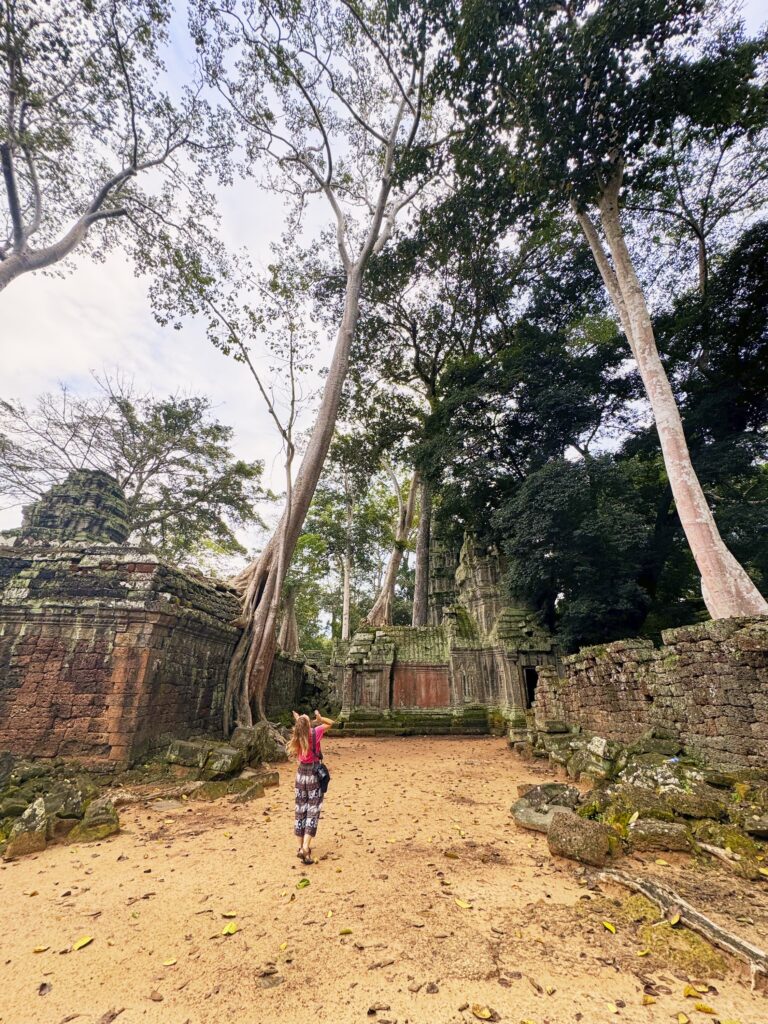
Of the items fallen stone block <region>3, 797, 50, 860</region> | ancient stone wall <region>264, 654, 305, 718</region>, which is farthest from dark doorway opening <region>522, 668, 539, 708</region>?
fallen stone block <region>3, 797, 50, 860</region>

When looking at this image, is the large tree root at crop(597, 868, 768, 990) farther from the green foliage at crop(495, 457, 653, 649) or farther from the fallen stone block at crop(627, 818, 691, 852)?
the green foliage at crop(495, 457, 653, 649)

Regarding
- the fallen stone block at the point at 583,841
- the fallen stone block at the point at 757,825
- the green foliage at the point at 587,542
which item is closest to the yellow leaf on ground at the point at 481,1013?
the fallen stone block at the point at 583,841

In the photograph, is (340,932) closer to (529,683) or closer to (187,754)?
(187,754)

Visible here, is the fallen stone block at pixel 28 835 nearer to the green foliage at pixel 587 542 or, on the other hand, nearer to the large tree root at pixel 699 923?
the large tree root at pixel 699 923

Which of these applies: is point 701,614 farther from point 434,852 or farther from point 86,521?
point 86,521

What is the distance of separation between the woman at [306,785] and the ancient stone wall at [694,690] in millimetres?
4968

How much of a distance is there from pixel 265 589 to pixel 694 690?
7.99 m

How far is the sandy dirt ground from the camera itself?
83.8 inches

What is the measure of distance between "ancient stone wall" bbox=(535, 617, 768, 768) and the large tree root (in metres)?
2.95

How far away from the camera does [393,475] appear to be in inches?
1008

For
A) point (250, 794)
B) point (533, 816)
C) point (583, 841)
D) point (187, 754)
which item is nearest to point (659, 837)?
point (583, 841)

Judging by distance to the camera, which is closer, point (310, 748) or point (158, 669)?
point (310, 748)

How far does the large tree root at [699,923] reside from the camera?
7.34 feet

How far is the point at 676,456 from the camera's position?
834 centimetres
